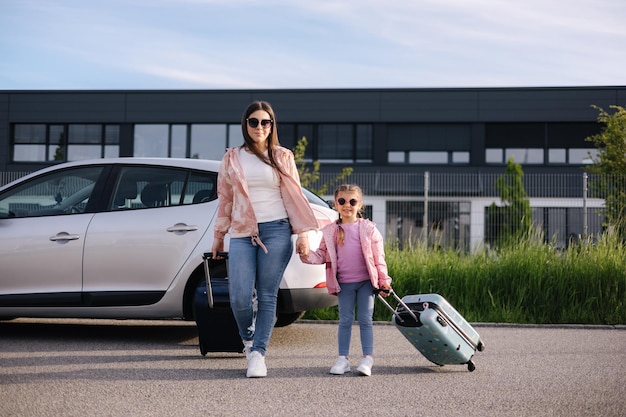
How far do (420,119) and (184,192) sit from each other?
2758 centimetres

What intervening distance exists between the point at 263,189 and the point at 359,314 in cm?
115

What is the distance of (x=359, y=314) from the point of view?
20.7 ft

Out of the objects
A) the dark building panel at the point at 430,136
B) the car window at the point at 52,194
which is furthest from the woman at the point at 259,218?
the dark building panel at the point at 430,136

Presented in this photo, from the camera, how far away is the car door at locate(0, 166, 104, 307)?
7.73 metres

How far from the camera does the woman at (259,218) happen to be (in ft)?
19.8

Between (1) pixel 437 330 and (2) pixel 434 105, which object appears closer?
(1) pixel 437 330

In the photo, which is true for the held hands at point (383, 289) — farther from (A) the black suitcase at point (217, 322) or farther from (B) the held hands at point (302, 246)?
(A) the black suitcase at point (217, 322)

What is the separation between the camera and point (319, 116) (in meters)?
34.8

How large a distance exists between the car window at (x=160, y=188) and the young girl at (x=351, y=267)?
1.59 metres

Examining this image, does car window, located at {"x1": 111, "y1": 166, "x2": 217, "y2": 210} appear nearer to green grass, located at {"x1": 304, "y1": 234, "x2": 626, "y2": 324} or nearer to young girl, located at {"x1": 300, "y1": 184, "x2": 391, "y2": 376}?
young girl, located at {"x1": 300, "y1": 184, "x2": 391, "y2": 376}

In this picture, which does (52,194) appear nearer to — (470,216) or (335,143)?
(470,216)

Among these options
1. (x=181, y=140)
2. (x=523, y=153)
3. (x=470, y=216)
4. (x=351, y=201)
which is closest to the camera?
(x=351, y=201)

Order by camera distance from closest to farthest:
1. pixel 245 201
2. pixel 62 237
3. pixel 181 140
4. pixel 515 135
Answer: pixel 245 201, pixel 62 237, pixel 515 135, pixel 181 140

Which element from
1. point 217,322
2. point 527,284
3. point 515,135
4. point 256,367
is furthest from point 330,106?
point 256,367
